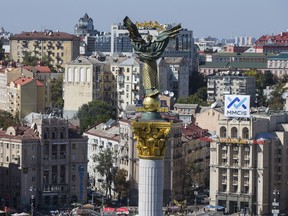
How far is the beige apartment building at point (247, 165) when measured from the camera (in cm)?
6050

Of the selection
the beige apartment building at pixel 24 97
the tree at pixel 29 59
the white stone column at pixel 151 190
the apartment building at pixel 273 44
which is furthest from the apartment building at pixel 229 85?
the white stone column at pixel 151 190

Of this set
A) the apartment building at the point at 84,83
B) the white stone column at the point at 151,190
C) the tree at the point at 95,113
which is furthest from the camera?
the apartment building at the point at 84,83

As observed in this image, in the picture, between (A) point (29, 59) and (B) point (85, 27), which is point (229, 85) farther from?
(B) point (85, 27)

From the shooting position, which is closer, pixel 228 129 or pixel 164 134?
pixel 164 134

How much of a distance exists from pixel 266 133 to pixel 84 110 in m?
31.1

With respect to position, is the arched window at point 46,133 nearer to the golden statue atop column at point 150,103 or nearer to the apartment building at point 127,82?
the apartment building at point 127,82

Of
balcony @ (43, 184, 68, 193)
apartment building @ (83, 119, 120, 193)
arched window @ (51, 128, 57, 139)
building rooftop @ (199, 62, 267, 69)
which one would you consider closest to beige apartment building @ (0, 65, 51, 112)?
apartment building @ (83, 119, 120, 193)

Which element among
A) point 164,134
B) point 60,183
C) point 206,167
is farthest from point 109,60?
point 164,134

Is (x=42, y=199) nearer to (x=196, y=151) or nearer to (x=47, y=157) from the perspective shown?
(x=47, y=157)

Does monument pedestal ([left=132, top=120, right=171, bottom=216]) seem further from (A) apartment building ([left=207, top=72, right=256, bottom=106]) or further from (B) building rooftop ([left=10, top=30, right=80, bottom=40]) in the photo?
(B) building rooftop ([left=10, top=30, right=80, bottom=40])

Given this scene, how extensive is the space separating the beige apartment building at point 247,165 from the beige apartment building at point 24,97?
33693 mm

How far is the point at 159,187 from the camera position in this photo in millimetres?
23078

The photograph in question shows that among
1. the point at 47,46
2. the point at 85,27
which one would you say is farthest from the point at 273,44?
the point at 47,46

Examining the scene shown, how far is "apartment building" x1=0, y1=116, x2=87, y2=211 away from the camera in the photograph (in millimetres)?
61219
